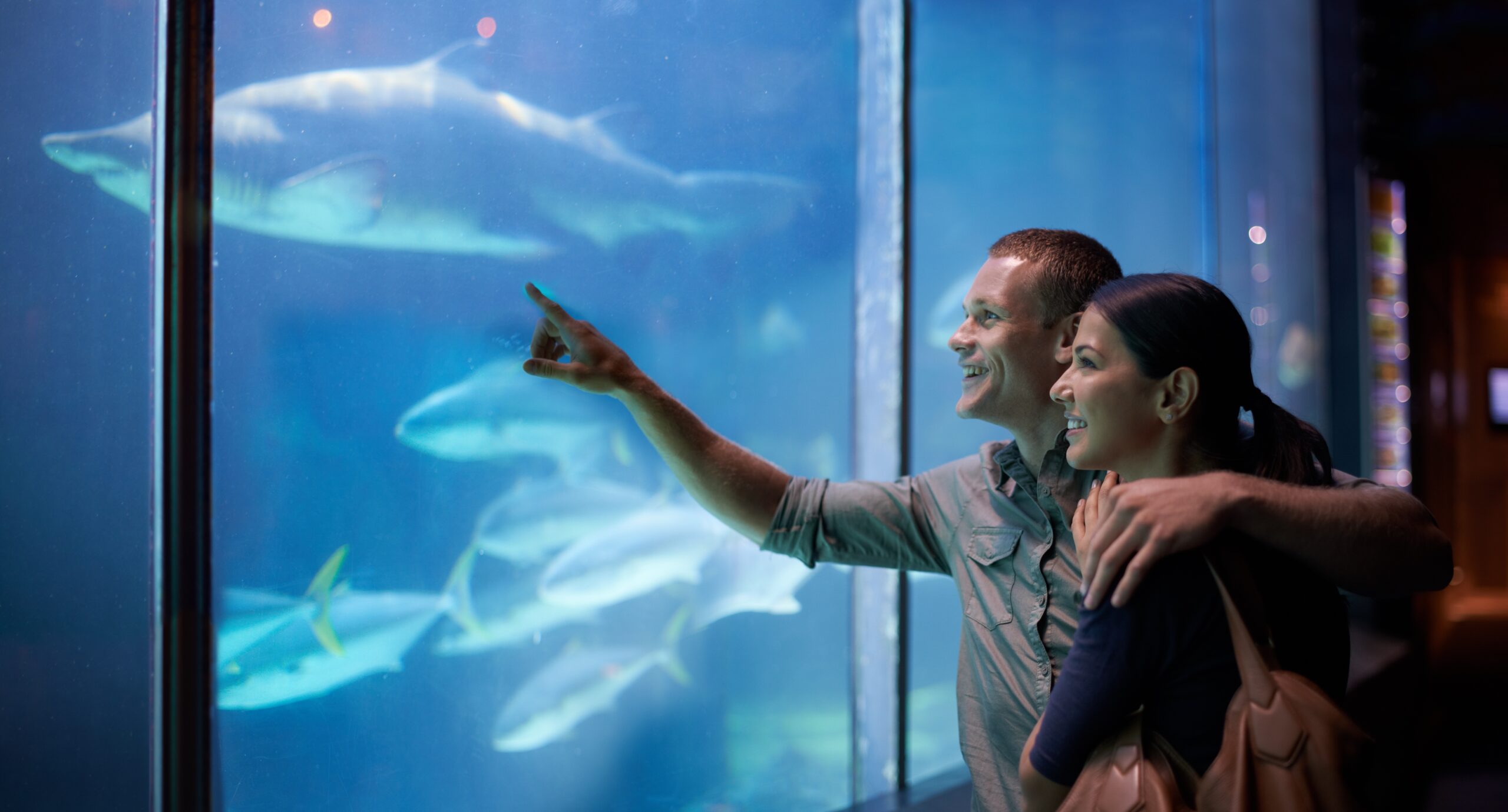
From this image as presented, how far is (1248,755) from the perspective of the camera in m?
1.01

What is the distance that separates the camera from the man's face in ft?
5.75

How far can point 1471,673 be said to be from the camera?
18.7 feet

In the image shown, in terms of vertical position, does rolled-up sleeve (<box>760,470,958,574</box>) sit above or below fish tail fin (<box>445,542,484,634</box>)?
above

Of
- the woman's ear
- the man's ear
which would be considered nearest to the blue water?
the man's ear

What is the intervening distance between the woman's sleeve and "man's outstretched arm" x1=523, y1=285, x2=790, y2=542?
0.87 metres

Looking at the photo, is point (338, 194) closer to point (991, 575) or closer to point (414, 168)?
point (414, 168)

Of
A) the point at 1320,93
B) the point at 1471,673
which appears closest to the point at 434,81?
the point at 1320,93

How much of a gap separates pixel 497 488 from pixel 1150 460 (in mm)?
1162

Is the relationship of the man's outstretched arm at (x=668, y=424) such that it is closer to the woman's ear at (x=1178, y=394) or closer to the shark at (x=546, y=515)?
the shark at (x=546, y=515)

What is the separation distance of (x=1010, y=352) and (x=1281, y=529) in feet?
2.14

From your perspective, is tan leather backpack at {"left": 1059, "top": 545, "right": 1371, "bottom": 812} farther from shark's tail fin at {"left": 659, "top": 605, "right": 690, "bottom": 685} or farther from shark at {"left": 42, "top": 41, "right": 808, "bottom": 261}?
shark at {"left": 42, "top": 41, "right": 808, "bottom": 261}

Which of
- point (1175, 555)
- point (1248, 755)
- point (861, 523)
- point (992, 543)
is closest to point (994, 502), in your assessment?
point (992, 543)

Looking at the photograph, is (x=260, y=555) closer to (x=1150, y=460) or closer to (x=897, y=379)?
(x=1150, y=460)

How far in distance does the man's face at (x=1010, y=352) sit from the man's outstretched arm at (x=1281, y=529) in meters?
0.43
